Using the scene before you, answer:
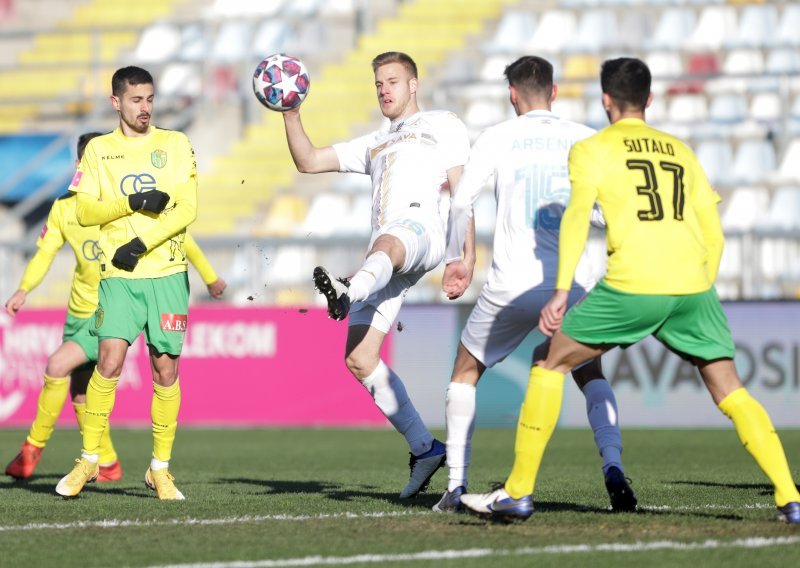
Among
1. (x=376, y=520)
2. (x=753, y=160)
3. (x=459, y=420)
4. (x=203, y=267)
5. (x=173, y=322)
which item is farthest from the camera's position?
(x=753, y=160)

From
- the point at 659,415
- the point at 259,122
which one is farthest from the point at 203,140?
the point at 659,415

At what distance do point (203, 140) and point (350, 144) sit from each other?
15284 mm

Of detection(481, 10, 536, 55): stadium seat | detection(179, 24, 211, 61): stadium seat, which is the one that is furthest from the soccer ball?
detection(179, 24, 211, 61): stadium seat

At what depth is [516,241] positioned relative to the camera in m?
6.66

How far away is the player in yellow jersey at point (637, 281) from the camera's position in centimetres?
581

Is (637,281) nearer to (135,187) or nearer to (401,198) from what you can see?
(401,198)

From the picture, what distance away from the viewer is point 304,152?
7.73 meters

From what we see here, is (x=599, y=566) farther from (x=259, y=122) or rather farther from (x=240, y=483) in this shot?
(x=259, y=122)

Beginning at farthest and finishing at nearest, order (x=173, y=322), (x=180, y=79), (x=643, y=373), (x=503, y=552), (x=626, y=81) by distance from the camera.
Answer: (x=180, y=79) → (x=643, y=373) → (x=173, y=322) → (x=626, y=81) → (x=503, y=552)

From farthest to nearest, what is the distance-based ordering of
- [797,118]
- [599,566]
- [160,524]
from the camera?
[797,118], [160,524], [599,566]

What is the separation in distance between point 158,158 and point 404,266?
1495 millimetres

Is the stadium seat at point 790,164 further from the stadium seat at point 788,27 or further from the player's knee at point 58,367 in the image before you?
the player's knee at point 58,367

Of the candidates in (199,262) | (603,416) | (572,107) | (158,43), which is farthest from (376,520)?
(158,43)

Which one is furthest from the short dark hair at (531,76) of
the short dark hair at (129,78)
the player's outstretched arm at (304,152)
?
the short dark hair at (129,78)
